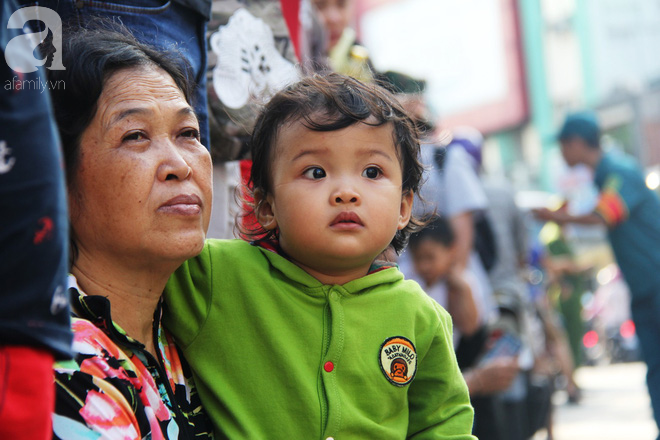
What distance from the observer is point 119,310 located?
64.4 inches

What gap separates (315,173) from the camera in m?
1.95

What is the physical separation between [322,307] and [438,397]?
1.13 ft

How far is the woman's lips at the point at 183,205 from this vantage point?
160 centimetres

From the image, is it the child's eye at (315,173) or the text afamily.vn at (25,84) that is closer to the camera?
the text afamily.vn at (25,84)

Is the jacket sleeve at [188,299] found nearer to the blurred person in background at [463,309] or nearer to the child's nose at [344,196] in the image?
the child's nose at [344,196]

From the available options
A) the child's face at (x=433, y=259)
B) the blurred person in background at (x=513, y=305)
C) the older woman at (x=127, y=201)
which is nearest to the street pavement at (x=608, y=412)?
the blurred person in background at (x=513, y=305)

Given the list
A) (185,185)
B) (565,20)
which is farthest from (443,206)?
(565,20)

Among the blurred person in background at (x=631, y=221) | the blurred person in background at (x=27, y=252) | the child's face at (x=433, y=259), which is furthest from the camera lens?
the blurred person in background at (x=631, y=221)

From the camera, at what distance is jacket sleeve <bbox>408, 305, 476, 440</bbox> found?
1.89m

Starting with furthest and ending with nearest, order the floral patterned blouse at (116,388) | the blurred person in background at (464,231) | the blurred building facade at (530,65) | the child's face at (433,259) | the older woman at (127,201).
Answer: the blurred building facade at (530,65) → the blurred person in background at (464,231) → the child's face at (433,259) → the older woman at (127,201) → the floral patterned blouse at (116,388)

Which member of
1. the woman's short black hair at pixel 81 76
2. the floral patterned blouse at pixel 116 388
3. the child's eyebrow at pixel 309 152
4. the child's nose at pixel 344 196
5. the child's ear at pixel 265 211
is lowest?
the floral patterned blouse at pixel 116 388

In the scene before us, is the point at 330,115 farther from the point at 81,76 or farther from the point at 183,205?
the point at 81,76

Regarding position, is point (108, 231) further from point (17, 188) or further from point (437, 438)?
point (437, 438)

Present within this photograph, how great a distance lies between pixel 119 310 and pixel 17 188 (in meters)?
0.72
